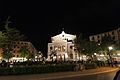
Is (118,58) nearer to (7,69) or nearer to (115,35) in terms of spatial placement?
(115,35)

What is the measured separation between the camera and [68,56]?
122 m

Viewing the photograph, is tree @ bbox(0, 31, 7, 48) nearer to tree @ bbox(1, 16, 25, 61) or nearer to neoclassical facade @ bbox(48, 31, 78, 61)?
tree @ bbox(1, 16, 25, 61)

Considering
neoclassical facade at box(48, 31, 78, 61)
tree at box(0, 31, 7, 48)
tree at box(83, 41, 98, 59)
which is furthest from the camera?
neoclassical facade at box(48, 31, 78, 61)

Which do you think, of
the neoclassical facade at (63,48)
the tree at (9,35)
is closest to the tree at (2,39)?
the tree at (9,35)

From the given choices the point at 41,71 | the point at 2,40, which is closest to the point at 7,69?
the point at 41,71

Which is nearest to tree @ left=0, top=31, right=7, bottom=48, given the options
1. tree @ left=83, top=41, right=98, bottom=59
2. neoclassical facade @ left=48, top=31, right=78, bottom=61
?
tree @ left=83, top=41, right=98, bottom=59

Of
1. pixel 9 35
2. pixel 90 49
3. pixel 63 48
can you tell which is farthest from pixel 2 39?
pixel 63 48

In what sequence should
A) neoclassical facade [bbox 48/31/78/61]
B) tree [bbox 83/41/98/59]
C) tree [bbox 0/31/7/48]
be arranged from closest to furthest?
tree [bbox 0/31/7/48], tree [bbox 83/41/98/59], neoclassical facade [bbox 48/31/78/61]

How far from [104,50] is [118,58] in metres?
18.7

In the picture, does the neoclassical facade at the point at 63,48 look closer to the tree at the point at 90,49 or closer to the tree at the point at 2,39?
the tree at the point at 90,49

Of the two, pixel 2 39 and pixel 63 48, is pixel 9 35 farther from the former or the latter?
pixel 63 48

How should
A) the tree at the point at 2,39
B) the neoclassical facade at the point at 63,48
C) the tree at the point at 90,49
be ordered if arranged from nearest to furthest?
the tree at the point at 2,39 → the tree at the point at 90,49 → the neoclassical facade at the point at 63,48

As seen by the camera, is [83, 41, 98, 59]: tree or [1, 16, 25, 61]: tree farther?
[83, 41, 98, 59]: tree

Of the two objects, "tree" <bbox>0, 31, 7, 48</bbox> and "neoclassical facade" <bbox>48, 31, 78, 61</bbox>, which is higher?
"neoclassical facade" <bbox>48, 31, 78, 61</bbox>
